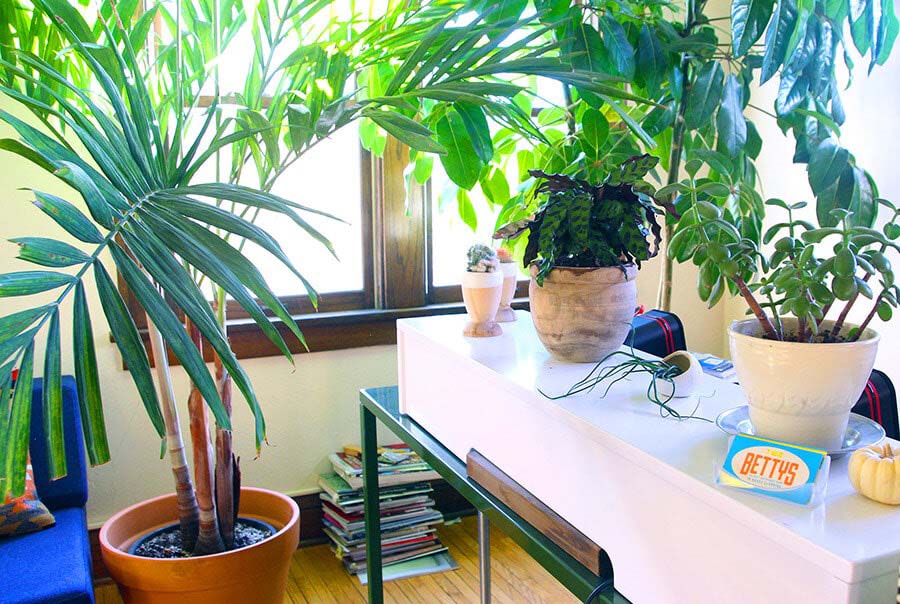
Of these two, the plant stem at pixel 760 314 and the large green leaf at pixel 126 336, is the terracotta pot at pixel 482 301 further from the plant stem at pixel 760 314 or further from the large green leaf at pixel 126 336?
the large green leaf at pixel 126 336

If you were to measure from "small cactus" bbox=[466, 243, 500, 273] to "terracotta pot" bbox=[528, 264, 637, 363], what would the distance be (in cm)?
23

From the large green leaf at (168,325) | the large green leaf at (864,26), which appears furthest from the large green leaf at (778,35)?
the large green leaf at (168,325)

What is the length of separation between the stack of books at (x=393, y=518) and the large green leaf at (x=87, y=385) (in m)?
1.81

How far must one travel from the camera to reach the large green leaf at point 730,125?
161 centimetres

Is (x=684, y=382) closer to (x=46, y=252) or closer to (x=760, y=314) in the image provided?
(x=760, y=314)

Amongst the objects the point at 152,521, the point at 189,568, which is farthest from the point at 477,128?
the point at 152,521

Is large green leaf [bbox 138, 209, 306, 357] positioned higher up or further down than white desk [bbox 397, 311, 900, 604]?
higher up

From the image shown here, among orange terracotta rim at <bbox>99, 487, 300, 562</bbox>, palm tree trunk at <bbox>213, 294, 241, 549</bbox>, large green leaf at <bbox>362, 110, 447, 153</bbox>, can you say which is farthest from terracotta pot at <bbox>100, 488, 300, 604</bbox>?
large green leaf at <bbox>362, 110, 447, 153</bbox>

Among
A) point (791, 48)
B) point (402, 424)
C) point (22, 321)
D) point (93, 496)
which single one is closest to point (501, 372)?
point (402, 424)

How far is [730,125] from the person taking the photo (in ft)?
5.30

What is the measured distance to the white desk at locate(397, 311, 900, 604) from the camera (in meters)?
0.71

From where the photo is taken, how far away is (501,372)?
4.19 feet

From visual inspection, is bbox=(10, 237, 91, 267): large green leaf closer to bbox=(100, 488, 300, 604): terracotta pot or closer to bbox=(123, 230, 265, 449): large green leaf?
bbox=(123, 230, 265, 449): large green leaf

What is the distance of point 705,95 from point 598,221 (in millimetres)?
545
